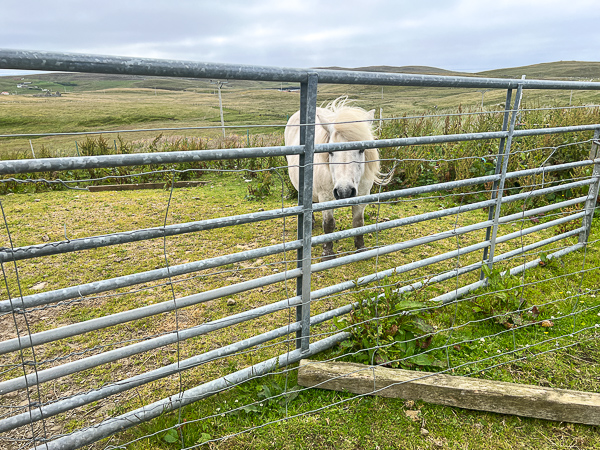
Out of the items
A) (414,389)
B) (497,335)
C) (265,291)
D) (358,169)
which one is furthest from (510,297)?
(265,291)

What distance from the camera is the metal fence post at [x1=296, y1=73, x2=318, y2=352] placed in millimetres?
2037

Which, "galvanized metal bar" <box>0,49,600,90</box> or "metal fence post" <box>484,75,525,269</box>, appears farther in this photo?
"metal fence post" <box>484,75,525,269</box>

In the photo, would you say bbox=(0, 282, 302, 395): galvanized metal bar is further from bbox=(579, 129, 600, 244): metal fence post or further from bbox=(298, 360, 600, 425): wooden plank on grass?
bbox=(579, 129, 600, 244): metal fence post

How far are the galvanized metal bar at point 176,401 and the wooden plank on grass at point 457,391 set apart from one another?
0.16 meters

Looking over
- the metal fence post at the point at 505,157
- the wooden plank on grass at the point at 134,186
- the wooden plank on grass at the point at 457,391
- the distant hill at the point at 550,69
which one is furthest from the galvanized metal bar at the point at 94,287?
the distant hill at the point at 550,69

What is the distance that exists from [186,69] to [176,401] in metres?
1.90

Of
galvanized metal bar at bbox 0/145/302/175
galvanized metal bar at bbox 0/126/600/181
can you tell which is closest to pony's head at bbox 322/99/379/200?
galvanized metal bar at bbox 0/126/600/181

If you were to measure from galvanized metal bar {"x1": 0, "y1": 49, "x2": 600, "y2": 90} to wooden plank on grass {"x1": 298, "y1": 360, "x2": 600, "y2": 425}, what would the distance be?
1.90 meters

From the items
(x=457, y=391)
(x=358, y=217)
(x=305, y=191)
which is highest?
(x=305, y=191)

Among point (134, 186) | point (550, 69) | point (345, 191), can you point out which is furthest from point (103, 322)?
point (550, 69)

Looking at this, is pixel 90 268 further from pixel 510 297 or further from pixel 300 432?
pixel 510 297

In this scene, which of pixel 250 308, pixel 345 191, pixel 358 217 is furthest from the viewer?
pixel 358 217

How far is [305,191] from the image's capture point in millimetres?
2174

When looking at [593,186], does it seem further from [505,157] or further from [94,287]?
[94,287]
